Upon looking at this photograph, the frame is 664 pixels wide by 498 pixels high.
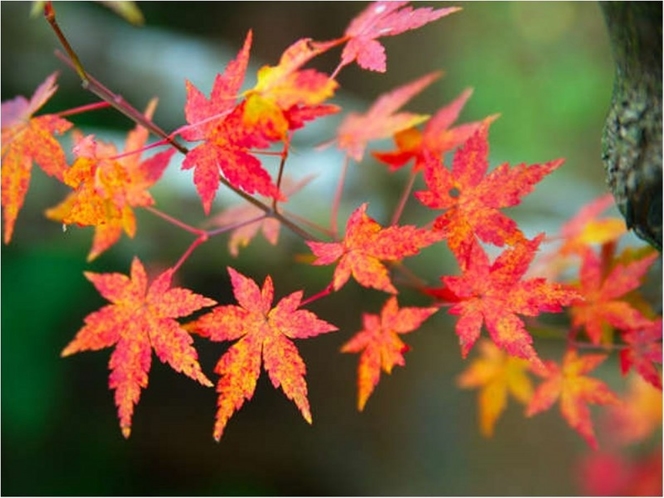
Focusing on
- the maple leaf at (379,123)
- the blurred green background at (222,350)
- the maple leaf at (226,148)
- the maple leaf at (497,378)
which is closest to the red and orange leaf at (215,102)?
the maple leaf at (226,148)

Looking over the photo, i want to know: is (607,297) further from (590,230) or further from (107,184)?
(107,184)

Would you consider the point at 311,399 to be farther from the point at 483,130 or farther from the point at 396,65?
the point at 483,130

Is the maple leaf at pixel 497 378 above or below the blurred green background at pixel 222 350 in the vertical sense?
above

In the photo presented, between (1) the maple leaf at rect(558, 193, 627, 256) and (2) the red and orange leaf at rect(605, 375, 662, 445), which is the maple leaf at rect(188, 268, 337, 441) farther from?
(2) the red and orange leaf at rect(605, 375, 662, 445)

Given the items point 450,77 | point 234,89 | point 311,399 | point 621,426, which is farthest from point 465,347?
point 450,77

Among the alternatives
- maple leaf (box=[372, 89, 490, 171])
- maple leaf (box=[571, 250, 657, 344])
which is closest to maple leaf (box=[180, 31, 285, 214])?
maple leaf (box=[372, 89, 490, 171])

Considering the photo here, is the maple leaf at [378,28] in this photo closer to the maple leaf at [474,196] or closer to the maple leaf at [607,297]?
the maple leaf at [474,196]

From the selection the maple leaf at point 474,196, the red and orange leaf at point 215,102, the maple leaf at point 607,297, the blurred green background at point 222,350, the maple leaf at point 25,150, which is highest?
the red and orange leaf at point 215,102
